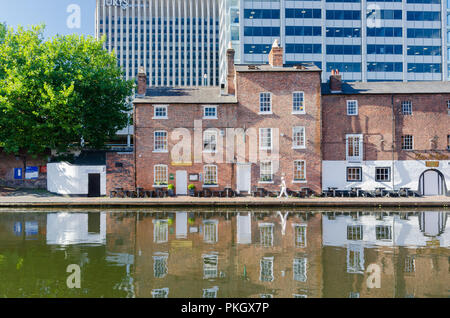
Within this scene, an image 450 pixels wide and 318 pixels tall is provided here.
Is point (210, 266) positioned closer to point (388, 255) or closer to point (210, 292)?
point (210, 292)

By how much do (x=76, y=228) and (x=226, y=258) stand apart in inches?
318

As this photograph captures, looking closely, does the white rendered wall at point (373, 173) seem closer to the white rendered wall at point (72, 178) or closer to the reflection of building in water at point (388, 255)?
the reflection of building in water at point (388, 255)

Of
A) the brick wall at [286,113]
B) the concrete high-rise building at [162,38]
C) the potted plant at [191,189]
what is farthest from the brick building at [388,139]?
the concrete high-rise building at [162,38]

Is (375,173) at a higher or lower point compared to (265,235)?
higher

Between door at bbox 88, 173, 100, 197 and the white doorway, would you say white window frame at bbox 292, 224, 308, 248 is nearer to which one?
door at bbox 88, 173, 100, 197

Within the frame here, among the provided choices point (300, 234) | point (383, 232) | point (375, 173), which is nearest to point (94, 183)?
point (300, 234)

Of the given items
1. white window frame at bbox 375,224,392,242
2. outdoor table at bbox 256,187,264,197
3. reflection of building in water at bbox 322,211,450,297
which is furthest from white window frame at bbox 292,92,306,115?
white window frame at bbox 375,224,392,242

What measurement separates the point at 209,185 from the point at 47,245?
1662 centimetres

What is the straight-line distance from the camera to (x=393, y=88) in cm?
3019

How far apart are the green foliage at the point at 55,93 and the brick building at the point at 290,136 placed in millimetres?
4315

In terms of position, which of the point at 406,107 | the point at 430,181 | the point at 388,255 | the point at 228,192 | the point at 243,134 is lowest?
the point at 388,255

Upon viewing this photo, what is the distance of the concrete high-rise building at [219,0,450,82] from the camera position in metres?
59.0

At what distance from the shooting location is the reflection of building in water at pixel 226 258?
827 cm
